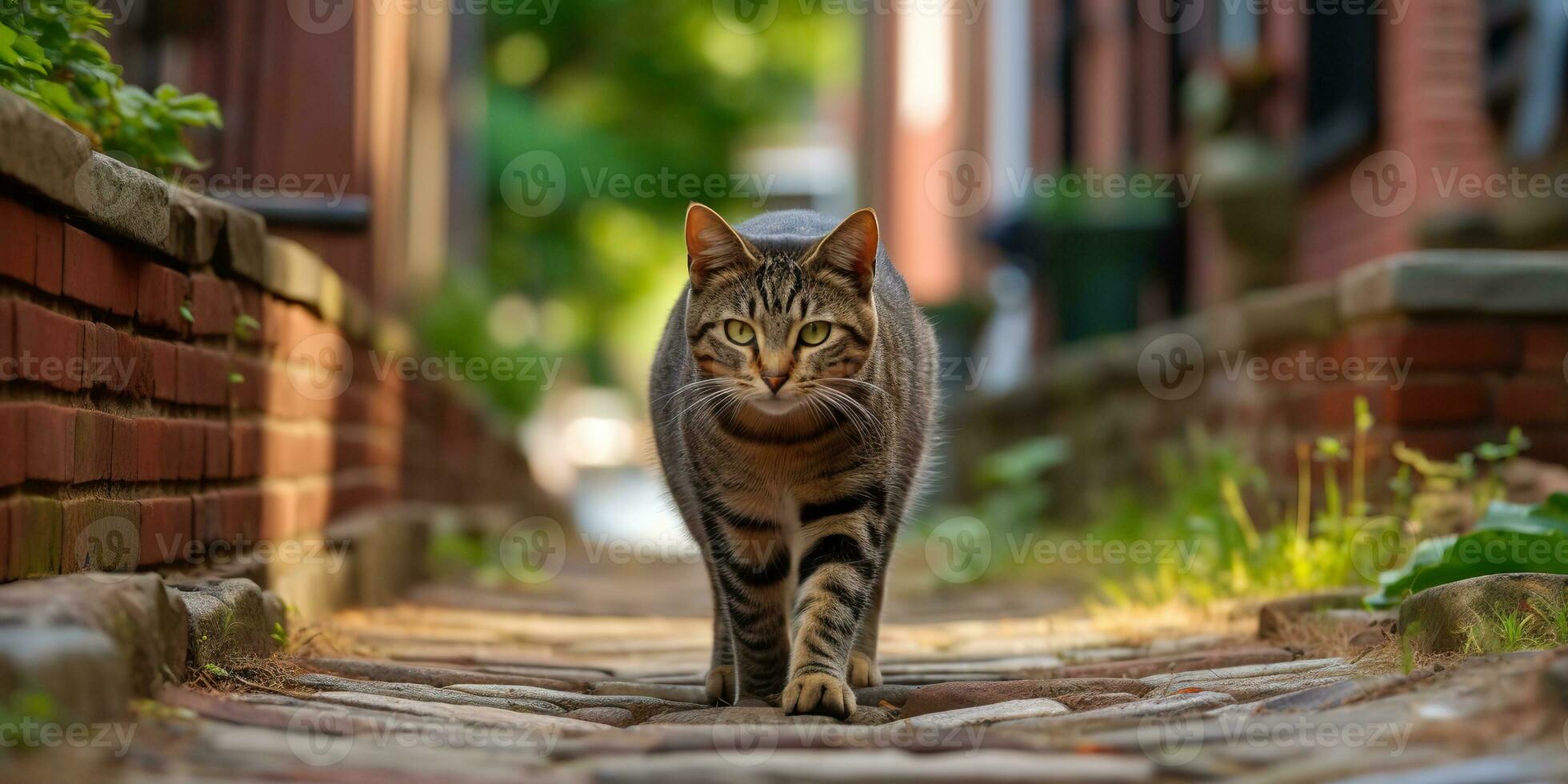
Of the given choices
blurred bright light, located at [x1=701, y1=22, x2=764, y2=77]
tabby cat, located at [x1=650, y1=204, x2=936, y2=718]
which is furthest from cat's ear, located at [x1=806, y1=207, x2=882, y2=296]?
blurred bright light, located at [x1=701, y1=22, x2=764, y2=77]

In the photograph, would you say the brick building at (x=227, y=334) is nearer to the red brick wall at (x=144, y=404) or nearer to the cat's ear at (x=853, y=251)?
the red brick wall at (x=144, y=404)

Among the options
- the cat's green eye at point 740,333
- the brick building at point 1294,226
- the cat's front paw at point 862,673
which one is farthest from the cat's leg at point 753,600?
the brick building at point 1294,226

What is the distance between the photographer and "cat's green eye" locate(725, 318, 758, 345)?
339cm

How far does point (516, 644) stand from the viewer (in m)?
4.05

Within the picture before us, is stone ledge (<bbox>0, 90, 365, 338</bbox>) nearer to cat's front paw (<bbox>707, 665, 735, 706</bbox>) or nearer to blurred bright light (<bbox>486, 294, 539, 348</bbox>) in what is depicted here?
cat's front paw (<bbox>707, 665, 735, 706</bbox>)

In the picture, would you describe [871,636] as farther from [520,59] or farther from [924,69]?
[520,59]

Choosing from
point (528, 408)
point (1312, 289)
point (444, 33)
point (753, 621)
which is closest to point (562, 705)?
point (753, 621)

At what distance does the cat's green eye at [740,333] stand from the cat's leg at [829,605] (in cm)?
43

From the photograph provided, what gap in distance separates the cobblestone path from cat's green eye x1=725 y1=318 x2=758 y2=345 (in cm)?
81

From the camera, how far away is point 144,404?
2.95 meters

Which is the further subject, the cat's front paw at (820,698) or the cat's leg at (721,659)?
the cat's leg at (721,659)

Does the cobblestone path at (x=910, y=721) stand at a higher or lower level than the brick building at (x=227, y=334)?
lower

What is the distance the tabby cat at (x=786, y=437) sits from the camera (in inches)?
128

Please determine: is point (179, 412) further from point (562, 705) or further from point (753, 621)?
point (753, 621)
